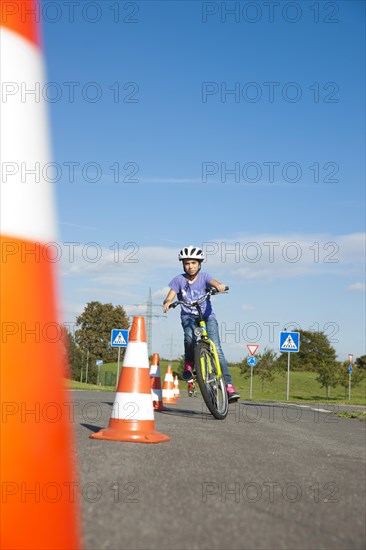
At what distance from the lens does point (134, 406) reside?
6816 millimetres

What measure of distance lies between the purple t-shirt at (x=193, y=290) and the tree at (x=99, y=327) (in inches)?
4139

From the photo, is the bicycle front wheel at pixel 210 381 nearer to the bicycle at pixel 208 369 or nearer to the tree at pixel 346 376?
the bicycle at pixel 208 369

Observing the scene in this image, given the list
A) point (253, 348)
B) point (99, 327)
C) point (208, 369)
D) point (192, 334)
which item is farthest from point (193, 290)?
point (99, 327)

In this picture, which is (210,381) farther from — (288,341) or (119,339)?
(119,339)

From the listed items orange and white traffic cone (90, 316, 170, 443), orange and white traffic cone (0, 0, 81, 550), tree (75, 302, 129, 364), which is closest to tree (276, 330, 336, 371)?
tree (75, 302, 129, 364)

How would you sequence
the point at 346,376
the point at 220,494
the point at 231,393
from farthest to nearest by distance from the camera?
the point at 346,376 → the point at 231,393 → the point at 220,494

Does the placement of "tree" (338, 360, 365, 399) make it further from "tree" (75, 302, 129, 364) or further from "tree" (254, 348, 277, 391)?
"tree" (75, 302, 129, 364)

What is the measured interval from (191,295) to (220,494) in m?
6.56

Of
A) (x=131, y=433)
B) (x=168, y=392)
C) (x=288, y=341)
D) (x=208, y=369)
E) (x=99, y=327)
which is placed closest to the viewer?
(x=131, y=433)

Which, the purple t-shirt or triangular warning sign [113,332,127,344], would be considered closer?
the purple t-shirt

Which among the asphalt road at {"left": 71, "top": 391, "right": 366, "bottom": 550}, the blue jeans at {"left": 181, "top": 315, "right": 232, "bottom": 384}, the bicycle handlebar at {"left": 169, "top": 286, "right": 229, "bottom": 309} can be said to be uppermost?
the bicycle handlebar at {"left": 169, "top": 286, "right": 229, "bottom": 309}

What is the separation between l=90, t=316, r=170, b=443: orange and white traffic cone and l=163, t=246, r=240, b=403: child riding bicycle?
308 centimetres

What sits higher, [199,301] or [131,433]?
[199,301]

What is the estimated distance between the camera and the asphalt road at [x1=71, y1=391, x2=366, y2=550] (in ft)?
10.5
